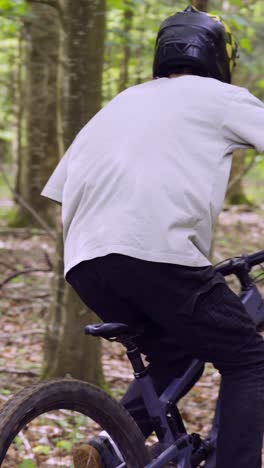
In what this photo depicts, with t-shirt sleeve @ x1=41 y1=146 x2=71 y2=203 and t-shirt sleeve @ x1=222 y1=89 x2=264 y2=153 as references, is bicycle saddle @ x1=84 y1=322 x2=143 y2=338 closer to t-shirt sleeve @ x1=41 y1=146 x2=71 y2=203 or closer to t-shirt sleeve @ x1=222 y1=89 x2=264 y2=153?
t-shirt sleeve @ x1=41 y1=146 x2=71 y2=203

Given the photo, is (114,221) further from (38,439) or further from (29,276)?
(29,276)

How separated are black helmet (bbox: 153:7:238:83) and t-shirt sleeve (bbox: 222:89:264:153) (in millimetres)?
263

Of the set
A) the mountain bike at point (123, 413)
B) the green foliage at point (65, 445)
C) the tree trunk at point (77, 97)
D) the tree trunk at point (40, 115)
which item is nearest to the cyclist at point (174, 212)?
the mountain bike at point (123, 413)

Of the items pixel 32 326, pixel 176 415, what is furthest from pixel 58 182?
pixel 32 326

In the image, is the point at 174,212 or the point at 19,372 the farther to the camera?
the point at 19,372

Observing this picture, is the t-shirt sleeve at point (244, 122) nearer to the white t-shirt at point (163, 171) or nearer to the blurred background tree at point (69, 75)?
the white t-shirt at point (163, 171)

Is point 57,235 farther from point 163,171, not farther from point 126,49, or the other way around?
point 126,49

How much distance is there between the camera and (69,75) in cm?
446

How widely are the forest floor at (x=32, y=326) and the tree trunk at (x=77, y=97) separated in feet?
1.95

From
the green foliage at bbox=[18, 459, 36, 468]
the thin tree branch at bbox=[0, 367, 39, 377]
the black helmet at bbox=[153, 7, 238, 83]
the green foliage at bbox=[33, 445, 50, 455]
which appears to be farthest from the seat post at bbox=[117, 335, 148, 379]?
the thin tree branch at bbox=[0, 367, 39, 377]

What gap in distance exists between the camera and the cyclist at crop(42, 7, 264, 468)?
2770 mm

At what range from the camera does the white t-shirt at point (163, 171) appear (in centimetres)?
276

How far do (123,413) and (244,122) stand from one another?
1.24 m

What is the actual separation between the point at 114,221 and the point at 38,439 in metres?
1.75
